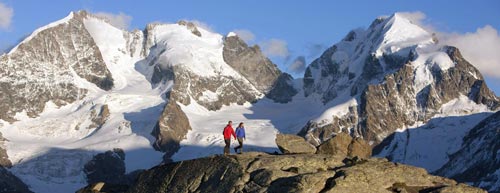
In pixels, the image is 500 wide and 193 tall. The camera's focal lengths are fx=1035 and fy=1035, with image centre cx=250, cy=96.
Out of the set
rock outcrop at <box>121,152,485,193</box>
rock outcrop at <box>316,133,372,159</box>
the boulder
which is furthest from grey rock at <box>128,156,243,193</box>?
rock outcrop at <box>316,133,372,159</box>

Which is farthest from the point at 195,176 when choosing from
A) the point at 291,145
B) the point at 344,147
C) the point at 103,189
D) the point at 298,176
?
the point at 103,189

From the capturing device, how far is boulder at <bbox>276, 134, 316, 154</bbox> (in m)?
83.6

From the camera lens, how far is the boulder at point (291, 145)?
8356 cm

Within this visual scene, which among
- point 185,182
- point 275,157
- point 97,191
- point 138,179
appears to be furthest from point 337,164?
point 97,191

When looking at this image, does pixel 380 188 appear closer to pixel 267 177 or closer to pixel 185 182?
pixel 267 177

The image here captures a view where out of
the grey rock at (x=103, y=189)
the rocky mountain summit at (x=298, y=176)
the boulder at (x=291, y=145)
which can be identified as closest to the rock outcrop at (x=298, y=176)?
the rocky mountain summit at (x=298, y=176)

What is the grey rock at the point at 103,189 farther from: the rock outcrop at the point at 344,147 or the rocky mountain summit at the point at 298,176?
the rock outcrop at the point at 344,147

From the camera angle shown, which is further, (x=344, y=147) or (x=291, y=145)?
(x=344, y=147)

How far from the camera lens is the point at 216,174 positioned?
72.5 m

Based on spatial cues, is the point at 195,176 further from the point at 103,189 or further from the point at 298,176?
the point at 103,189

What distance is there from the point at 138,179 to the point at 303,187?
2250 cm

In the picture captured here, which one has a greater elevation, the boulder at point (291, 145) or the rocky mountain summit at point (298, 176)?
the boulder at point (291, 145)

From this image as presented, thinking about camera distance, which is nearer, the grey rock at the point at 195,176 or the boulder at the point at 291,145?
the grey rock at the point at 195,176

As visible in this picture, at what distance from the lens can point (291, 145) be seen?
277 feet
